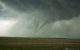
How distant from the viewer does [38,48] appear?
542 cm

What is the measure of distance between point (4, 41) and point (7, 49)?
0.90ft

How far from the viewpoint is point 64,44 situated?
215 inches

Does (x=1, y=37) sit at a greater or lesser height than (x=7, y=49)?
greater

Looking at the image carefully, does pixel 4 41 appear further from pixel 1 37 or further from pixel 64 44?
pixel 64 44

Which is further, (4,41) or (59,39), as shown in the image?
(59,39)

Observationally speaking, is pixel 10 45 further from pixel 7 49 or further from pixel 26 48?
pixel 26 48

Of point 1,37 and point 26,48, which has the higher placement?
point 1,37

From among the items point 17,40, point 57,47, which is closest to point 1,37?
point 17,40

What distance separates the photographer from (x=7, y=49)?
5352 millimetres

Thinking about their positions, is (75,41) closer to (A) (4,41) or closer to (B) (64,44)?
(B) (64,44)

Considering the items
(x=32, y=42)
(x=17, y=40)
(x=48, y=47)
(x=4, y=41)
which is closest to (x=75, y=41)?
(x=48, y=47)

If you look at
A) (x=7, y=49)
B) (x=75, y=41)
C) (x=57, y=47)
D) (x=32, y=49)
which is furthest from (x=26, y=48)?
(x=75, y=41)

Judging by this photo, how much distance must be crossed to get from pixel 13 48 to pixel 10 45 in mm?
142

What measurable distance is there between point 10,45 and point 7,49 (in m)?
0.16
